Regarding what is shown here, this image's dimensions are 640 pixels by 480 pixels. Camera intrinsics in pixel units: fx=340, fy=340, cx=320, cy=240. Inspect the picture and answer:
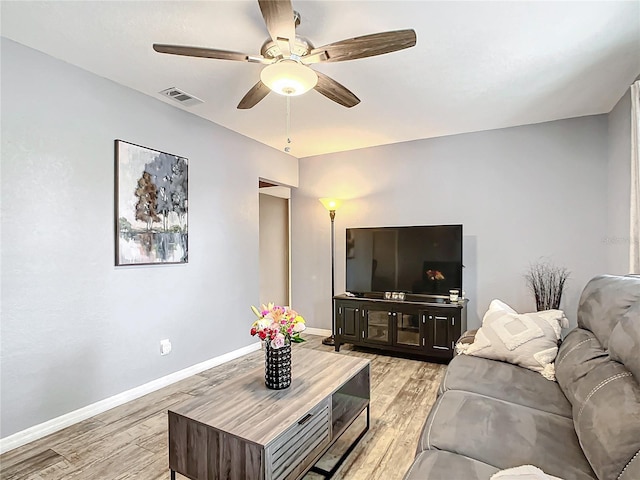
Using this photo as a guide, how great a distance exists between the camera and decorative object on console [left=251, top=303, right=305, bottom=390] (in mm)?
1880

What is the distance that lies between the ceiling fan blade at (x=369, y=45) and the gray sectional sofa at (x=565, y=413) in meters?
1.58

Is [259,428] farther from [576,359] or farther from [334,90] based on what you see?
[334,90]

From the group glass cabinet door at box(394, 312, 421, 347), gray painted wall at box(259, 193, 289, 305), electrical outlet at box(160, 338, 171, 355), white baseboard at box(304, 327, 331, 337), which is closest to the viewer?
electrical outlet at box(160, 338, 171, 355)

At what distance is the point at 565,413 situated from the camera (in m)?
1.59

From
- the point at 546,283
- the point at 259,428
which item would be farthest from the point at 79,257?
the point at 546,283

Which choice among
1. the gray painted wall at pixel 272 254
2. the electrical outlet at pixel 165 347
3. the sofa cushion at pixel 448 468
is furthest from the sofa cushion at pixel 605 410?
the gray painted wall at pixel 272 254

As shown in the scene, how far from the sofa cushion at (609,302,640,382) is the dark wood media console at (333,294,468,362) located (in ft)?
7.06

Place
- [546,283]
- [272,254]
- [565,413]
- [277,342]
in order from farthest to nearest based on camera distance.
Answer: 1. [272,254]
2. [546,283]
3. [277,342]
4. [565,413]

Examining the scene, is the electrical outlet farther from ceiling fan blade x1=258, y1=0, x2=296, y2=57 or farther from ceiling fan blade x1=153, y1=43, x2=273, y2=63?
ceiling fan blade x1=258, y1=0, x2=296, y2=57

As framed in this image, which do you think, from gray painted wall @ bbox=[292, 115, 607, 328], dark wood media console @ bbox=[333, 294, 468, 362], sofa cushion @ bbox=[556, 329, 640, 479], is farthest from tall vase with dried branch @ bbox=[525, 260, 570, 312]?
sofa cushion @ bbox=[556, 329, 640, 479]

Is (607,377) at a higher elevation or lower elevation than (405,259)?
lower

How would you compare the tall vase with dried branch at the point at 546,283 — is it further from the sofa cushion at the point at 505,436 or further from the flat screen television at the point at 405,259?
the sofa cushion at the point at 505,436

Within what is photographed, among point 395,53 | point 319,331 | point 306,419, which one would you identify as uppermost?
point 395,53

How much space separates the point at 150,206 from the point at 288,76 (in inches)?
72.5
